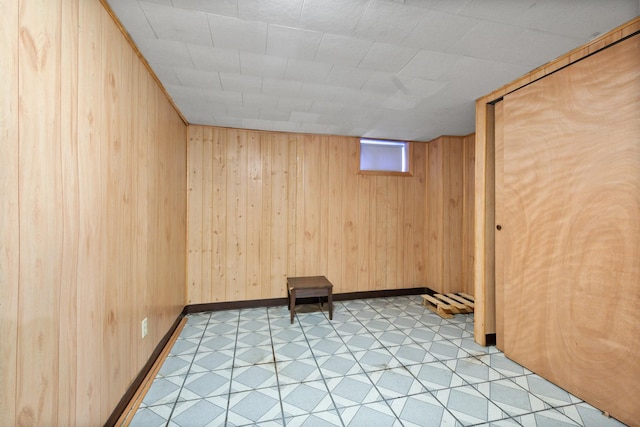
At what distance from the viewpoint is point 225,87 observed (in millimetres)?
2230

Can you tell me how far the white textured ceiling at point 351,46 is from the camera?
135 cm

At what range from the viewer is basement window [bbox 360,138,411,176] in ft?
12.5

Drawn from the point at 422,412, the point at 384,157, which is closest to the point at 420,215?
the point at 384,157

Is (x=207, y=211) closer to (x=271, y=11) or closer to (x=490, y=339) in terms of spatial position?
(x=271, y=11)

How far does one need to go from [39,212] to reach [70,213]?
0.18m

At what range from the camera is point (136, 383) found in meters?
1.72

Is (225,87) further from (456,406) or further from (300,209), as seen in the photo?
(456,406)

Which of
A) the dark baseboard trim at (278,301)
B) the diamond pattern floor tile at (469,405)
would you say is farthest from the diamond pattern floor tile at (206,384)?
the diamond pattern floor tile at (469,405)

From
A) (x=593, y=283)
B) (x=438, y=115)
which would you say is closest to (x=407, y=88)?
(x=438, y=115)

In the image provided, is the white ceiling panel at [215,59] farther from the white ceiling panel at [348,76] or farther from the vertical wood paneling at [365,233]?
the vertical wood paneling at [365,233]

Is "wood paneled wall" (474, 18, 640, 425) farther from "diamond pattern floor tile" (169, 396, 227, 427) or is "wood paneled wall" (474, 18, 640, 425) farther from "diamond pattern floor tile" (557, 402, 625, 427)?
"diamond pattern floor tile" (169, 396, 227, 427)

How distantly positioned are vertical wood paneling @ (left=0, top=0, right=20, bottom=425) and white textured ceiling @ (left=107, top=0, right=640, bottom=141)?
774mm

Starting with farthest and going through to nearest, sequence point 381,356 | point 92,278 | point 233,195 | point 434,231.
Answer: point 434,231, point 233,195, point 381,356, point 92,278

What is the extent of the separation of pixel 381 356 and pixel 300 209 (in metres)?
2.03
